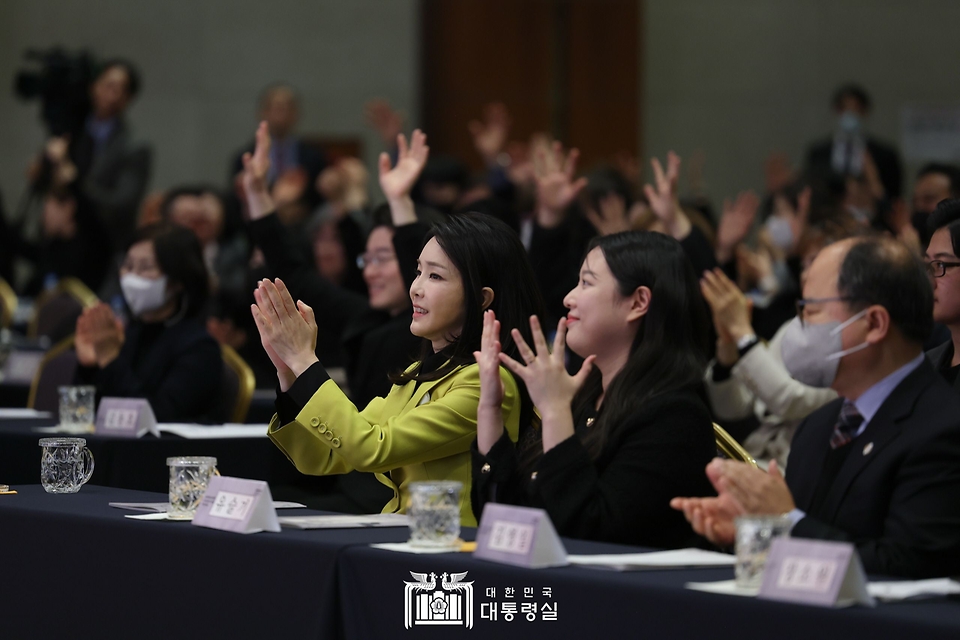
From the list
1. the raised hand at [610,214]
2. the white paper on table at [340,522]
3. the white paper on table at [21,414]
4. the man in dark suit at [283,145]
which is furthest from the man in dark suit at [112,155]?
the white paper on table at [340,522]

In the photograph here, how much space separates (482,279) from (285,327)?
46cm

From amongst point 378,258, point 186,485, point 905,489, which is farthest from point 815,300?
point 378,258

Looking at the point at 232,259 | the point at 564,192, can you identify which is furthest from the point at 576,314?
the point at 232,259

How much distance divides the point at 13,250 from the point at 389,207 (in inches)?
205

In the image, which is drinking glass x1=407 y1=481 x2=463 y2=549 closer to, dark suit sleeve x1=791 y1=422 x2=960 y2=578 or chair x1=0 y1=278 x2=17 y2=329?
dark suit sleeve x1=791 y1=422 x2=960 y2=578

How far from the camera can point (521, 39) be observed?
415 inches

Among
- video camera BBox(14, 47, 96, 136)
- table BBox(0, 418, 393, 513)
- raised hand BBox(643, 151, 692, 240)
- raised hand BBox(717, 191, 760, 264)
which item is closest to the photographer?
table BBox(0, 418, 393, 513)

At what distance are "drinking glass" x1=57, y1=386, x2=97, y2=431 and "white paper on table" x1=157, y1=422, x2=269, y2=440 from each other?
0.69 ft

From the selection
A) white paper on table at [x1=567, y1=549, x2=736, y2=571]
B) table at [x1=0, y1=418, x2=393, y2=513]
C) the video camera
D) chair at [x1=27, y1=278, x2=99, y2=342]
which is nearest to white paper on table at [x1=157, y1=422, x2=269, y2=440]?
table at [x1=0, y1=418, x2=393, y2=513]

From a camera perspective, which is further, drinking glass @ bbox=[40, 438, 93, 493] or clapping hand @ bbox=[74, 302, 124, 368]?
clapping hand @ bbox=[74, 302, 124, 368]

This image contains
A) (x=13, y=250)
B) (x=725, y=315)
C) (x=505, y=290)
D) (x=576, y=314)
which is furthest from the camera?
(x=13, y=250)

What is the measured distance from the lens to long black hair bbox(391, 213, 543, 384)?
296 centimetres

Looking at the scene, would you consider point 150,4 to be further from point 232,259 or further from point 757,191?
point 757,191

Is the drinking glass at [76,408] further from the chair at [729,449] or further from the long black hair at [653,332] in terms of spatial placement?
the chair at [729,449]
